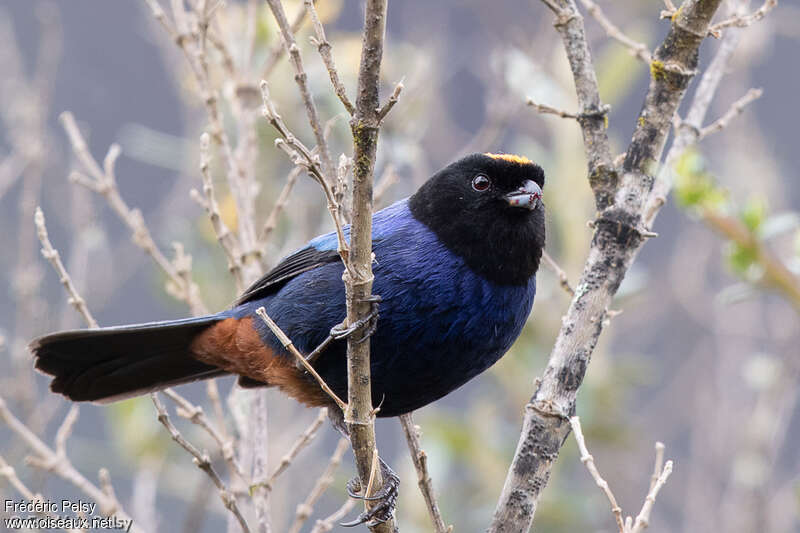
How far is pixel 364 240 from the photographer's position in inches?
87.2

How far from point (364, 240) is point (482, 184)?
0.92 m

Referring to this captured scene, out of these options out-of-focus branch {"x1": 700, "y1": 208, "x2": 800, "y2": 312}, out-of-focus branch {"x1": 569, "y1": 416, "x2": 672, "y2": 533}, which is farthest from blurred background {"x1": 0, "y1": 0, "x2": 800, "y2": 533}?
out-of-focus branch {"x1": 569, "y1": 416, "x2": 672, "y2": 533}

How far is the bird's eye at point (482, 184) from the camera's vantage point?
10.00 ft

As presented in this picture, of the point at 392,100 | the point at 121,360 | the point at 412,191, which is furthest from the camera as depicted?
the point at 412,191

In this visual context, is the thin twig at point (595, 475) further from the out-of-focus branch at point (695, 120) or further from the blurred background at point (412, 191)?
the blurred background at point (412, 191)

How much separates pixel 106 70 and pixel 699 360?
4.87 m

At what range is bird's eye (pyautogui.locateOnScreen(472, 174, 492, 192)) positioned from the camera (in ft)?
10.00

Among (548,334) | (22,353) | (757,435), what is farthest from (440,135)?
(22,353)

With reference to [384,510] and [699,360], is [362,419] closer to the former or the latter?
[384,510]

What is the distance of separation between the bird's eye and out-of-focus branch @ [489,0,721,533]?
0.32 metres

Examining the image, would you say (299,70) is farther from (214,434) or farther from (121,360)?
(121,360)

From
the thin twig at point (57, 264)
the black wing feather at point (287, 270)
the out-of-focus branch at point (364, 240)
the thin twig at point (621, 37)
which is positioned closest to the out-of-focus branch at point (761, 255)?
the thin twig at point (621, 37)

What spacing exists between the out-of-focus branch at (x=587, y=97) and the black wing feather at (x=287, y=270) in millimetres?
845

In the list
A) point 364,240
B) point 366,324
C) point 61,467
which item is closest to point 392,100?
point 364,240
